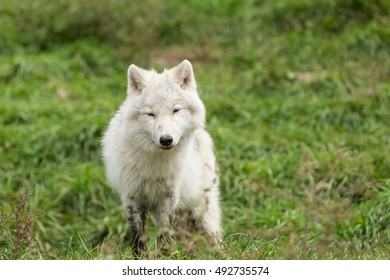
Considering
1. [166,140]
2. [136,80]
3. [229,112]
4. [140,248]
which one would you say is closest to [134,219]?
[140,248]

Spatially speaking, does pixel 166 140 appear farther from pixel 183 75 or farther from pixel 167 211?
pixel 167 211

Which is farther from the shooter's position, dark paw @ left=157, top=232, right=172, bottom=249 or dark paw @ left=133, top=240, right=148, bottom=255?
dark paw @ left=133, top=240, right=148, bottom=255

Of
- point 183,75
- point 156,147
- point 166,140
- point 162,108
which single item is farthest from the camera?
point 183,75

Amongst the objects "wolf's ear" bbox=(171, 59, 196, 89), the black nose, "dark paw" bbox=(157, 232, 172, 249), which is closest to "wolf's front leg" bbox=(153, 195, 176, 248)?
"dark paw" bbox=(157, 232, 172, 249)

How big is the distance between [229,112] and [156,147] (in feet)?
13.2

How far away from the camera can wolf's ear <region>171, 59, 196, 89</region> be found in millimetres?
4961

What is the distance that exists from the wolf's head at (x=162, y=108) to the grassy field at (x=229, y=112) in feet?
2.48

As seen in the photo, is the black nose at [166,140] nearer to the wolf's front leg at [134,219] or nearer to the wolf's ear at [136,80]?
the wolf's ear at [136,80]

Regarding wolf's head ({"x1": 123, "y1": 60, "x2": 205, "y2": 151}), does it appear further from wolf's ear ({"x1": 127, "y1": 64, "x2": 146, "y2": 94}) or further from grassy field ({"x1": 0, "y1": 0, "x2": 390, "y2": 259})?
grassy field ({"x1": 0, "y1": 0, "x2": 390, "y2": 259})

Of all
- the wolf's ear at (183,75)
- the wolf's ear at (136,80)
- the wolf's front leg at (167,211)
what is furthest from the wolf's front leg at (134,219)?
the wolf's ear at (183,75)

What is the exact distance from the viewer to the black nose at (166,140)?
4.57 meters

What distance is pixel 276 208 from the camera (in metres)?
7.03

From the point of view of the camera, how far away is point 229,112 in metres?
8.79

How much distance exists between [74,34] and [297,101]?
404 centimetres
